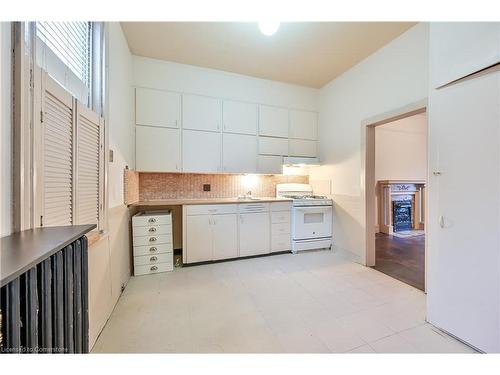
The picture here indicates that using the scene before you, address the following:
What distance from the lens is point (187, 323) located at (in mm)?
1729

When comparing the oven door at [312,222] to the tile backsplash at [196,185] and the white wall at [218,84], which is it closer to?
the tile backsplash at [196,185]

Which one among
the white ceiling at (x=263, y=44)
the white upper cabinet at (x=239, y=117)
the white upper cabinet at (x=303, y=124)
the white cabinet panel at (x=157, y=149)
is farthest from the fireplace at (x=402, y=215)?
the white cabinet panel at (x=157, y=149)

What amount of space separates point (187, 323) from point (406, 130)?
19.6 feet

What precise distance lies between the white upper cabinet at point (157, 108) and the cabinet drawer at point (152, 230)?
143 cm

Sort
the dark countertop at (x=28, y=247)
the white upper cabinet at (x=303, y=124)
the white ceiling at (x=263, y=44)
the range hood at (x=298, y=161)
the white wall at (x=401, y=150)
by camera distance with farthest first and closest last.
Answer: the white wall at (x=401, y=150), the white upper cabinet at (x=303, y=124), the range hood at (x=298, y=161), the white ceiling at (x=263, y=44), the dark countertop at (x=28, y=247)

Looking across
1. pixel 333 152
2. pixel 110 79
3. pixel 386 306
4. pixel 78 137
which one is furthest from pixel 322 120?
pixel 78 137

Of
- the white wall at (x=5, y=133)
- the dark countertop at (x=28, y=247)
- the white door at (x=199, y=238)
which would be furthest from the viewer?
the white door at (x=199, y=238)

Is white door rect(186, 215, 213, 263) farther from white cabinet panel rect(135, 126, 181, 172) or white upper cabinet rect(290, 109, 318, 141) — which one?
white upper cabinet rect(290, 109, 318, 141)

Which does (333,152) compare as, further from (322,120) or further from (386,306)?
(386,306)

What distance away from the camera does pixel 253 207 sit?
3.23 metres

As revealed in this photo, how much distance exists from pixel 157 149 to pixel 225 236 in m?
1.58

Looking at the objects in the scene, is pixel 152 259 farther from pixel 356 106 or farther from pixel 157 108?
pixel 356 106

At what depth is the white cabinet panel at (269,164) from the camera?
3.60 meters

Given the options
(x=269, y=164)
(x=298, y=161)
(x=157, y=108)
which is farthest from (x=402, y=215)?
(x=157, y=108)
